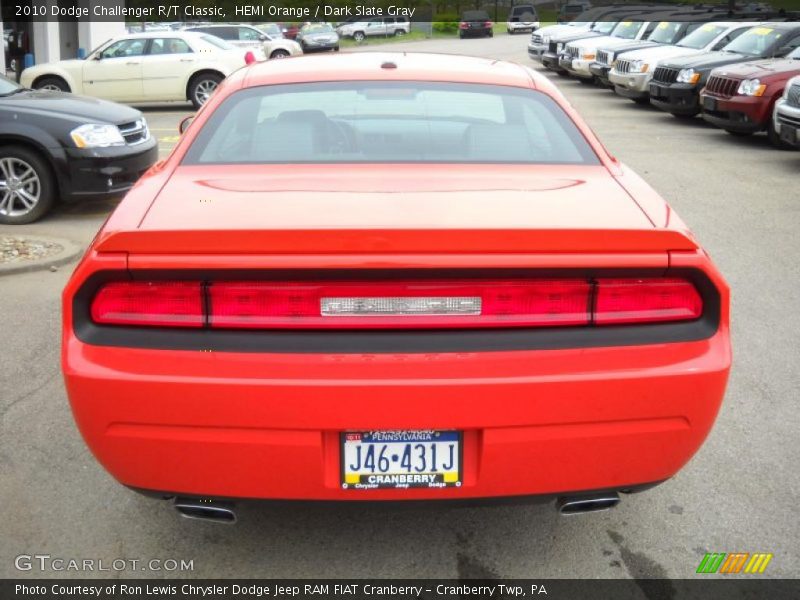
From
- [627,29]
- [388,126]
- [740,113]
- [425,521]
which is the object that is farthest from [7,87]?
[627,29]

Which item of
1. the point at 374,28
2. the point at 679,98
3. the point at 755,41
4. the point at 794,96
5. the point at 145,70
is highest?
the point at 755,41

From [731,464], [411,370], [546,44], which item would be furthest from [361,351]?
[546,44]

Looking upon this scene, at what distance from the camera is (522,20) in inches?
2726

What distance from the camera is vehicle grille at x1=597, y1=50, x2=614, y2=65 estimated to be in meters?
23.0

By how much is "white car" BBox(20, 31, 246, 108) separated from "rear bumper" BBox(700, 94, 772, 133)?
8.98 metres

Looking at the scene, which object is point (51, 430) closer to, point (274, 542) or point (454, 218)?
point (274, 542)

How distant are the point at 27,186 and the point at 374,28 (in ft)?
194

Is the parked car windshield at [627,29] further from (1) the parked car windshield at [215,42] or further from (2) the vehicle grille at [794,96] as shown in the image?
(2) the vehicle grille at [794,96]

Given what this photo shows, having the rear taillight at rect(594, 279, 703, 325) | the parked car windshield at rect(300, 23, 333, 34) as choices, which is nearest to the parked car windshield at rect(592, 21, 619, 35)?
the parked car windshield at rect(300, 23, 333, 34)

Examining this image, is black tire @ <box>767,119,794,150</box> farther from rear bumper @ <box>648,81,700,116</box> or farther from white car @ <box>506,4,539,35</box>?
white car @ <box>506,4,539,35</box>

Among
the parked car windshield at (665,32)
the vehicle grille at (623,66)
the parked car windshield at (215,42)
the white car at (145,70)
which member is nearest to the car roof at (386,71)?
the white car at (145,70)

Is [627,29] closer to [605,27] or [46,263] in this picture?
[605,27]

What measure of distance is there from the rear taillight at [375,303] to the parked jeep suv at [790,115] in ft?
34.0

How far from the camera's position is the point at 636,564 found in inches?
135
